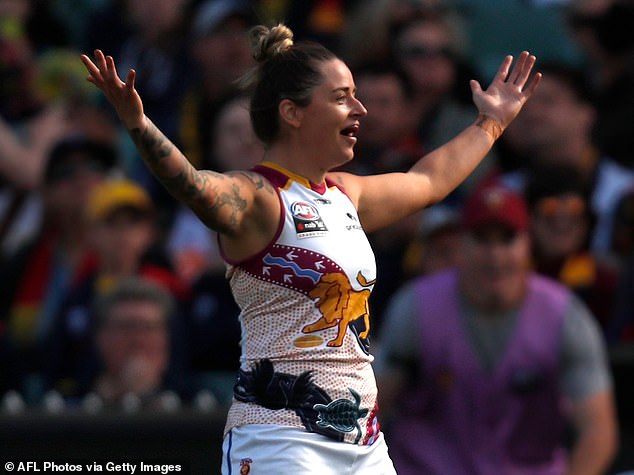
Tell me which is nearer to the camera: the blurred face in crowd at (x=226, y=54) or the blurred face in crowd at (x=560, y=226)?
the blurred face in crowd at (x=560, y=226)

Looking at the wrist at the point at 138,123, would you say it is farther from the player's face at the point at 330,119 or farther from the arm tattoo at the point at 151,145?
the player's face at the point at 330,119

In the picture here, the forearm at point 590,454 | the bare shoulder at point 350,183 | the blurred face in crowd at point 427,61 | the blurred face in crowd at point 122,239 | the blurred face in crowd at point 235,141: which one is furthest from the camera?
the blurred face in crowd at point 427,61

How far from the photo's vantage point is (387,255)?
823 centimetres

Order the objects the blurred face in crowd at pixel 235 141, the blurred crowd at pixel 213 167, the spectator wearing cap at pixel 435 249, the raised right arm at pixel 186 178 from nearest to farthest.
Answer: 1. the raised right arm at pixel 186 178
2. the blurred crowd at pixel 213 167
3. the spectator wearing cap at pixel 435 249
4. the blurred face in crowd at pixel 235 141

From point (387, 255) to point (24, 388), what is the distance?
2122mm

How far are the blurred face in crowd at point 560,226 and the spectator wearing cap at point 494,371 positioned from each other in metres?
1.02

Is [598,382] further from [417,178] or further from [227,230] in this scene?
[227,230]

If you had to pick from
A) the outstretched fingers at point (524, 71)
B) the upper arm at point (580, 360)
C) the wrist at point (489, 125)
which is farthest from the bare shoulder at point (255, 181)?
the upper arm at point (580, 360)

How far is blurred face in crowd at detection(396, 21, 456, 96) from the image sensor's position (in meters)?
9.41

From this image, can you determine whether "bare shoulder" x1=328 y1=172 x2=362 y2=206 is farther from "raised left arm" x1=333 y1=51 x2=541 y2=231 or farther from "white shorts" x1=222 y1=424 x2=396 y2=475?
"white shorts" x1=222 y1=424 x2=396 y2=475

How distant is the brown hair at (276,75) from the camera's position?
4773 mm

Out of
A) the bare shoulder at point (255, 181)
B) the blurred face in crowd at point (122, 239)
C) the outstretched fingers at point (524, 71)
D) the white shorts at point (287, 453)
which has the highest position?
the outstretched fingers at point (524, 71)

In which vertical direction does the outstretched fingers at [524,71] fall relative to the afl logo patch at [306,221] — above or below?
above

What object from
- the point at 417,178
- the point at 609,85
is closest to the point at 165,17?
the point at 609,85
